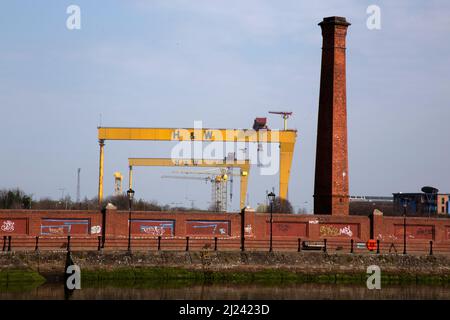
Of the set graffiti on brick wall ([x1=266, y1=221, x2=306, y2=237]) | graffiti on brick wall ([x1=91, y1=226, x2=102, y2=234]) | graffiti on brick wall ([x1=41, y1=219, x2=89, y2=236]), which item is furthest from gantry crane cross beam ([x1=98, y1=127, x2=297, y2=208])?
graffiti on brick wall ([x1=41, y1=219, x2=89, y2=236])

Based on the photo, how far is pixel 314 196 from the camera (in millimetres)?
46594

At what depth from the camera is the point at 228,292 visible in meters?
33.1

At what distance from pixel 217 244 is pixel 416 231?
1084cm

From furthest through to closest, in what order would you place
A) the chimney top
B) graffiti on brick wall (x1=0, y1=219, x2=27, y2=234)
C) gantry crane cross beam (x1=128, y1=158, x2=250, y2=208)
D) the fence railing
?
gantry crane cross beam (x1=128, y1=158, x2=250, y2=208), the chimney top, graffiti on brick wall (x1=0, y1=219, x2=27, y2=234), the fence railing

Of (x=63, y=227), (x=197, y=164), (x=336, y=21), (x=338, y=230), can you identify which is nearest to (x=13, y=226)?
(x=63, y=227)

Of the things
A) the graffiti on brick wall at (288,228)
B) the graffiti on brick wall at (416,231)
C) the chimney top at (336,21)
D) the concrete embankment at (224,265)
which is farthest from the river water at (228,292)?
the chimney top at (336,21)

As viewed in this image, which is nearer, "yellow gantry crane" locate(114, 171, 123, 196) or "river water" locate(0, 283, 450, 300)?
"river water" locate(0, 283, 450, 300)

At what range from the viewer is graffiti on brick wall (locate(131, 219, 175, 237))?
1692 inches

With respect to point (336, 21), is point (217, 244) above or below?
below

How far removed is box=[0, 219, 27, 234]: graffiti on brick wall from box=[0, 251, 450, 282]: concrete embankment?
197 inches

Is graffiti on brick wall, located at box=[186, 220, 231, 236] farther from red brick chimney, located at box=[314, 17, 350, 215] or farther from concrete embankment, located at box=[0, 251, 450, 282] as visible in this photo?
red brick chimney, located at box=[314, 17, 350, 215]

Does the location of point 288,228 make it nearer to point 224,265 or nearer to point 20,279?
point 224,265

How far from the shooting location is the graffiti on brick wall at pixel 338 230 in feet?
147
